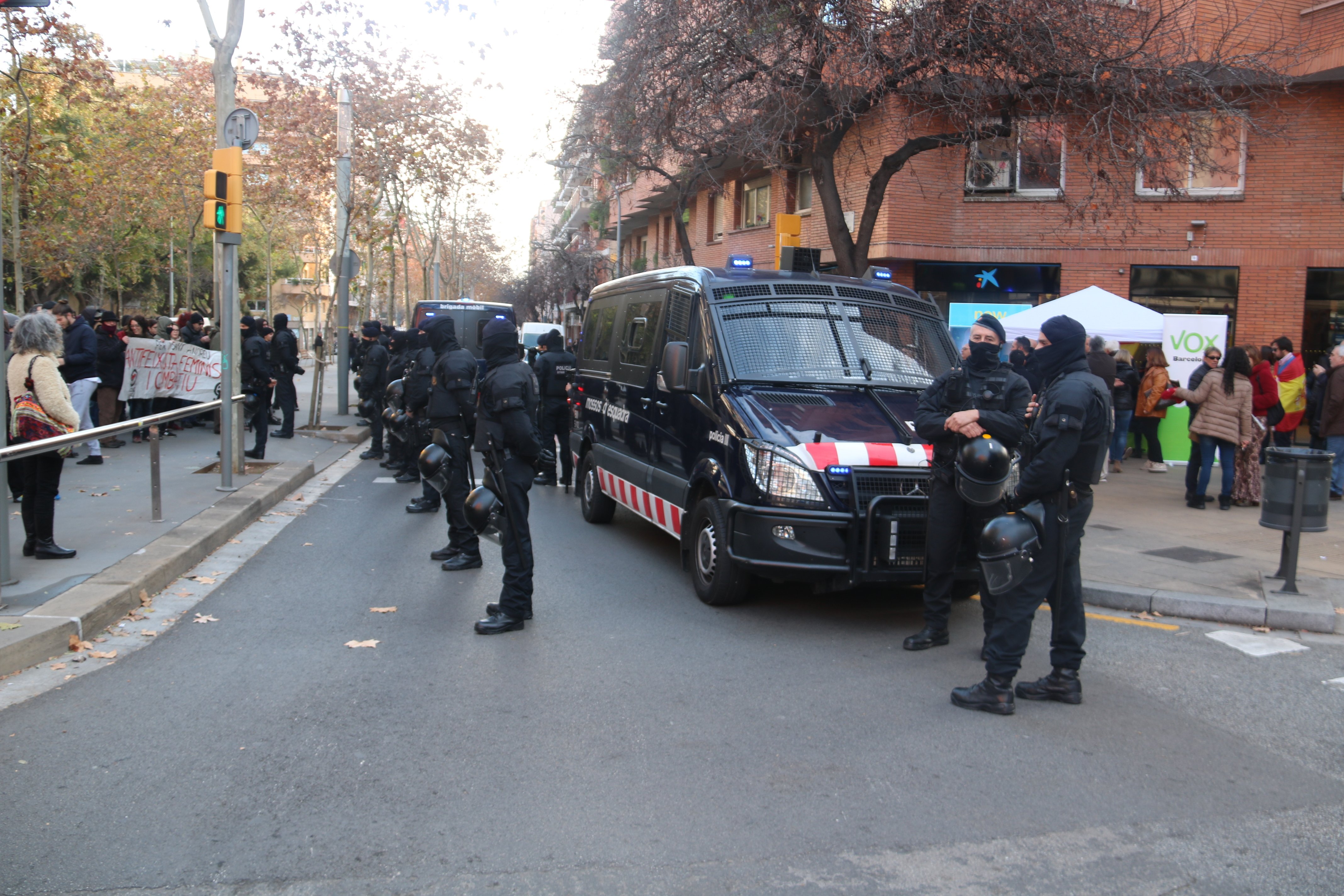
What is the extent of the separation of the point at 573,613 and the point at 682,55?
839 cm

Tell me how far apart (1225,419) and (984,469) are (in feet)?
25.3

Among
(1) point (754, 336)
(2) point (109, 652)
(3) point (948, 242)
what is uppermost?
(3) point (948, 242)

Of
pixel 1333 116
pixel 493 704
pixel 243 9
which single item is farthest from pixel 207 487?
pixel 1333 116

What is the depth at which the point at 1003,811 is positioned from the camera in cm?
405

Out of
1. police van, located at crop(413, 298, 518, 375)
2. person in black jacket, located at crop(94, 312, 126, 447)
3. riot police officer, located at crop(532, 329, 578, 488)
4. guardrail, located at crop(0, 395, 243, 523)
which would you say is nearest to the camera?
guardrail, located at crop(0, 395, 243, 523)

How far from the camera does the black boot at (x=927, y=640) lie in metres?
6.26

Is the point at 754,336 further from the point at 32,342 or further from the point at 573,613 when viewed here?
the point at 32,342

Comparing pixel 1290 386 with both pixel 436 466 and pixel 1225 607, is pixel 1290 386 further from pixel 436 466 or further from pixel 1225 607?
pixel 436 466

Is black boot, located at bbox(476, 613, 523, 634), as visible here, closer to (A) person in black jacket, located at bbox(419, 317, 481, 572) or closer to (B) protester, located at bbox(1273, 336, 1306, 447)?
(A) person in black jacket, located at bbox(419, 317, 481, 572)

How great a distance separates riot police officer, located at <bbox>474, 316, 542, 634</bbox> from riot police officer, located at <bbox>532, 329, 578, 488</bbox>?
5.64 meters

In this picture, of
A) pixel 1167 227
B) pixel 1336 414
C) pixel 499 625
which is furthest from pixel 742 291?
pixel 1167 227

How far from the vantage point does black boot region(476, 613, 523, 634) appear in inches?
252

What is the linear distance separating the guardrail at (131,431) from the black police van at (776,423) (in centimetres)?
Result: 378

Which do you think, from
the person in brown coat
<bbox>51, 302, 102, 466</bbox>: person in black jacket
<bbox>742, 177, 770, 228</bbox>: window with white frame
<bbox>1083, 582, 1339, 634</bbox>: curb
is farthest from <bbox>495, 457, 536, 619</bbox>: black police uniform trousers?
<bbox>742, 177, 770, 228</bbox>: window with white frame
